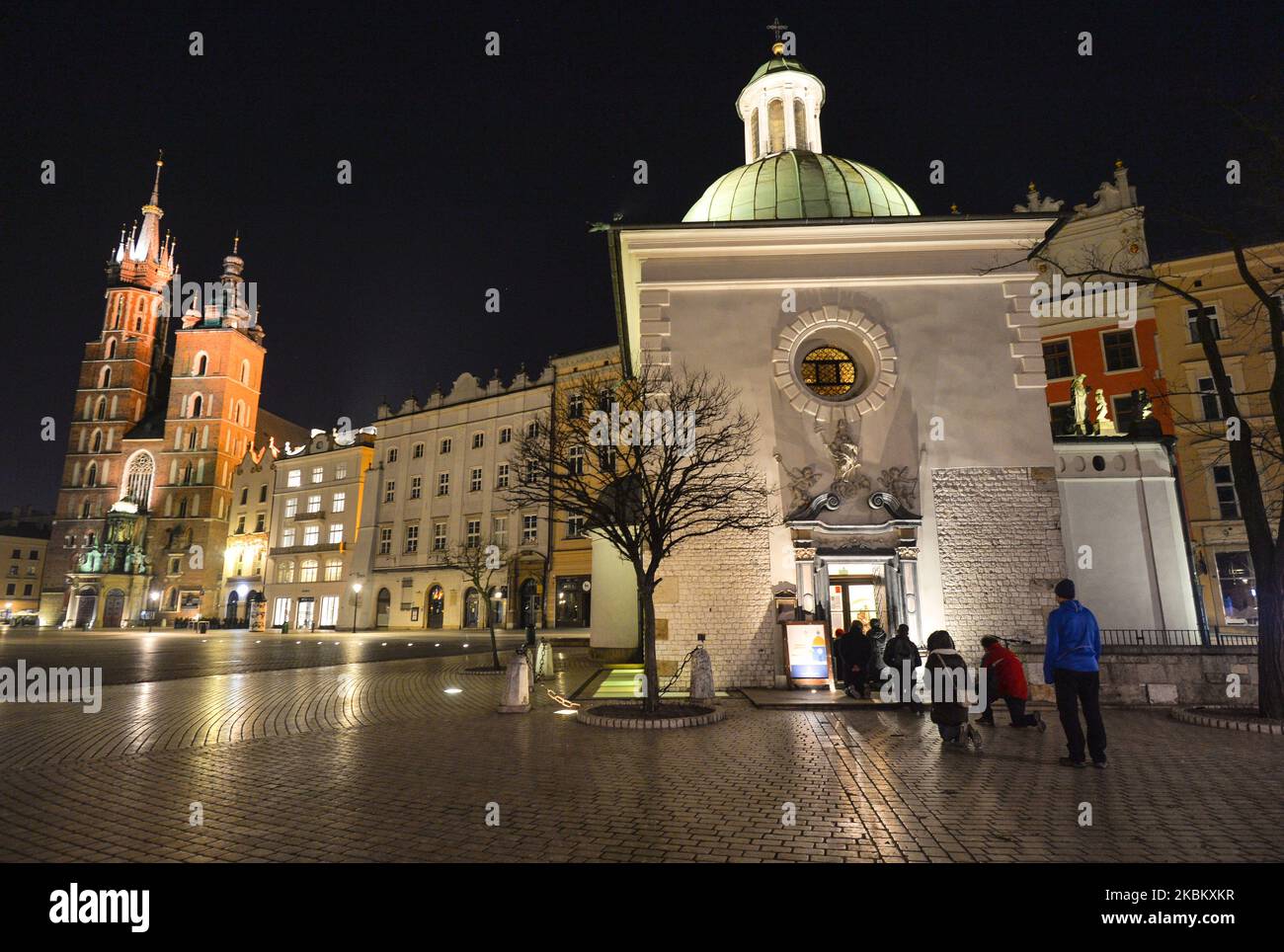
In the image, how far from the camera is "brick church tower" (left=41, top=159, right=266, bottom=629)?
62.9 meters

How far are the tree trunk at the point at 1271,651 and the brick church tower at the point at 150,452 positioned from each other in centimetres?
7120

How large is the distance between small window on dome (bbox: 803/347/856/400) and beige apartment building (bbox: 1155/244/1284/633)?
59.6 ft

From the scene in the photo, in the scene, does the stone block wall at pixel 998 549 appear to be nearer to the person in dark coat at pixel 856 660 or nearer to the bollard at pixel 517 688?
the person in dark coat at pixel 856 660

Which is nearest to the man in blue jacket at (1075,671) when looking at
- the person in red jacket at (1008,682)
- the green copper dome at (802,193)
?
the person in red jacket at (1008,682)

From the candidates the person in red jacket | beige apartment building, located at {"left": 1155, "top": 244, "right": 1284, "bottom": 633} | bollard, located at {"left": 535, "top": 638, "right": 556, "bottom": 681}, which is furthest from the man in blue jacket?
beige apartment building, located at {"left": 1155, "top": 244, "right": 1284, "bottom": 633}

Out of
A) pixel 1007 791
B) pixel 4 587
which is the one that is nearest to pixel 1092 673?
pixel 1007 791

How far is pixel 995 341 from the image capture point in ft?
52.6

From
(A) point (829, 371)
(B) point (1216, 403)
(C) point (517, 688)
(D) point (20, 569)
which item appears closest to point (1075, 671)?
(C) point (517, 688)

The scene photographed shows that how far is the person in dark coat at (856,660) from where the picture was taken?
12.6 metres

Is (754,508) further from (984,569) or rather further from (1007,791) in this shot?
(1007,791)

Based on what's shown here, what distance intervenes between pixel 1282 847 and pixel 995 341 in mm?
13308

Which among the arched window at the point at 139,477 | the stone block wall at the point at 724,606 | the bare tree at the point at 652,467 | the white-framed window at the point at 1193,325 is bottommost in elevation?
the stone block wall at the point at 724,606

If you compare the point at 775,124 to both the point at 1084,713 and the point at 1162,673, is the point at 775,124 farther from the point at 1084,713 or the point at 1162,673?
the point at 1084,713

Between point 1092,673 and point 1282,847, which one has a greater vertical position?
point 1092,673
